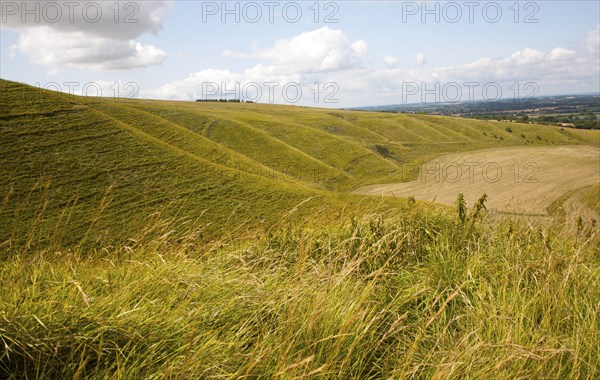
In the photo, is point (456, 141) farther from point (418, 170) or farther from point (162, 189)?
point (162, 189)

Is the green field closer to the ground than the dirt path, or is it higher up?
higher up

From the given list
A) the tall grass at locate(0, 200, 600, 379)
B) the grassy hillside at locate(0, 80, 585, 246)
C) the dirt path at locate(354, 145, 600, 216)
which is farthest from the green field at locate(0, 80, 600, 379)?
the dirt path at locate(354, 145, 600, 216)

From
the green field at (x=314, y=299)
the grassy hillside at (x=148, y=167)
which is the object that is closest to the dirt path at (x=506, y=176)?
the grassy hillside at (x=148, y=167)

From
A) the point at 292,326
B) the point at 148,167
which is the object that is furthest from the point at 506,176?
the point at 292,326

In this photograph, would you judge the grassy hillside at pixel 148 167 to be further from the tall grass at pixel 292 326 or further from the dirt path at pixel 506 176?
the dirt path at pixel 506 176

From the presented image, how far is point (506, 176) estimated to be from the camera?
98.7 metres

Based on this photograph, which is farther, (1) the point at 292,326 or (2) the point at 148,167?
(2) the point at 148,167

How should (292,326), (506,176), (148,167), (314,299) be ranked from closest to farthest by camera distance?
1. (292,326)
2. (314,299)
3. (148,167)
4. (506,176)

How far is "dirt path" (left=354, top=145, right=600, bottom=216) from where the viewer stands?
3083 inches

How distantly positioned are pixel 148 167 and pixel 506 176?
Result: 87.5 metres

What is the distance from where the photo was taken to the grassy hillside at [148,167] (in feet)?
137

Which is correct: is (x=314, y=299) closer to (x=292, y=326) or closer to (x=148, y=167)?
(x=292, y=326)

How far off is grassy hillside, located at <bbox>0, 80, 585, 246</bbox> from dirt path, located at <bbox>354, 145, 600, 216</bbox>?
28.8 ft

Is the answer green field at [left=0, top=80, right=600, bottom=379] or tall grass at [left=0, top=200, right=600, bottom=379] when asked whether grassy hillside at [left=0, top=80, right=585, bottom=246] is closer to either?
green field at [left=0, top=80, right=600, bottom=379]
